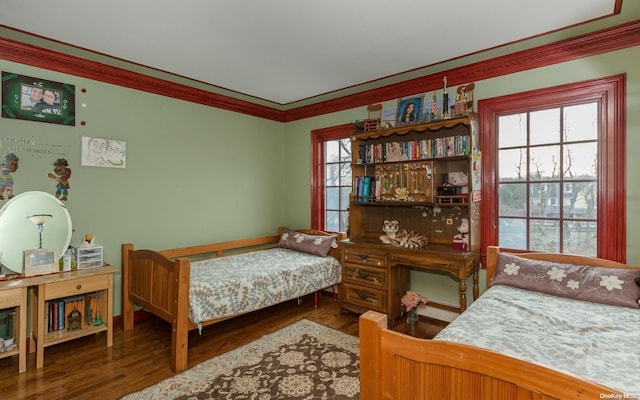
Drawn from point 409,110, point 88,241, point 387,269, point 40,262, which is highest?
point 409,110

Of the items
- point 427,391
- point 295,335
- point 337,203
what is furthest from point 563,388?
point 337,203

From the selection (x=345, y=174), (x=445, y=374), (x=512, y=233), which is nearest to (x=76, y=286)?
(x=445, y=374)

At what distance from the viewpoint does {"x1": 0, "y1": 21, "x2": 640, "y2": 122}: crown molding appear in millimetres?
2443

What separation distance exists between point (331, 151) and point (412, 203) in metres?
1.57

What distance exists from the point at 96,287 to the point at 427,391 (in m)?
2.68

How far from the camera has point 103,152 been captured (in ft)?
9.99

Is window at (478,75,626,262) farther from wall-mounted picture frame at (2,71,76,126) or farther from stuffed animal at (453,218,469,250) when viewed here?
wall-mounted picture frame at (2,71,76,126)

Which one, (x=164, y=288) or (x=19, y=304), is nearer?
(x=19, y=304)

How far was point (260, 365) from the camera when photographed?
244 centimetres

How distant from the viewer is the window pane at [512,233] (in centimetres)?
289

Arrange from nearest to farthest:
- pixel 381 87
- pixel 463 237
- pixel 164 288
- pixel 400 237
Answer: pixel 164 288 → pixel 463 237 → pixel 400 237 → pixel 381 87

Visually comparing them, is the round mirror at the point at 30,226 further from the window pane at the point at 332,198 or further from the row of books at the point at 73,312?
the window pane at the point at 332,198

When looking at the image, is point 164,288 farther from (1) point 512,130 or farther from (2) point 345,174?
(1) point 512,130

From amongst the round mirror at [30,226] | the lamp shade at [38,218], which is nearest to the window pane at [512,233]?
the round mirror at [30,226]
